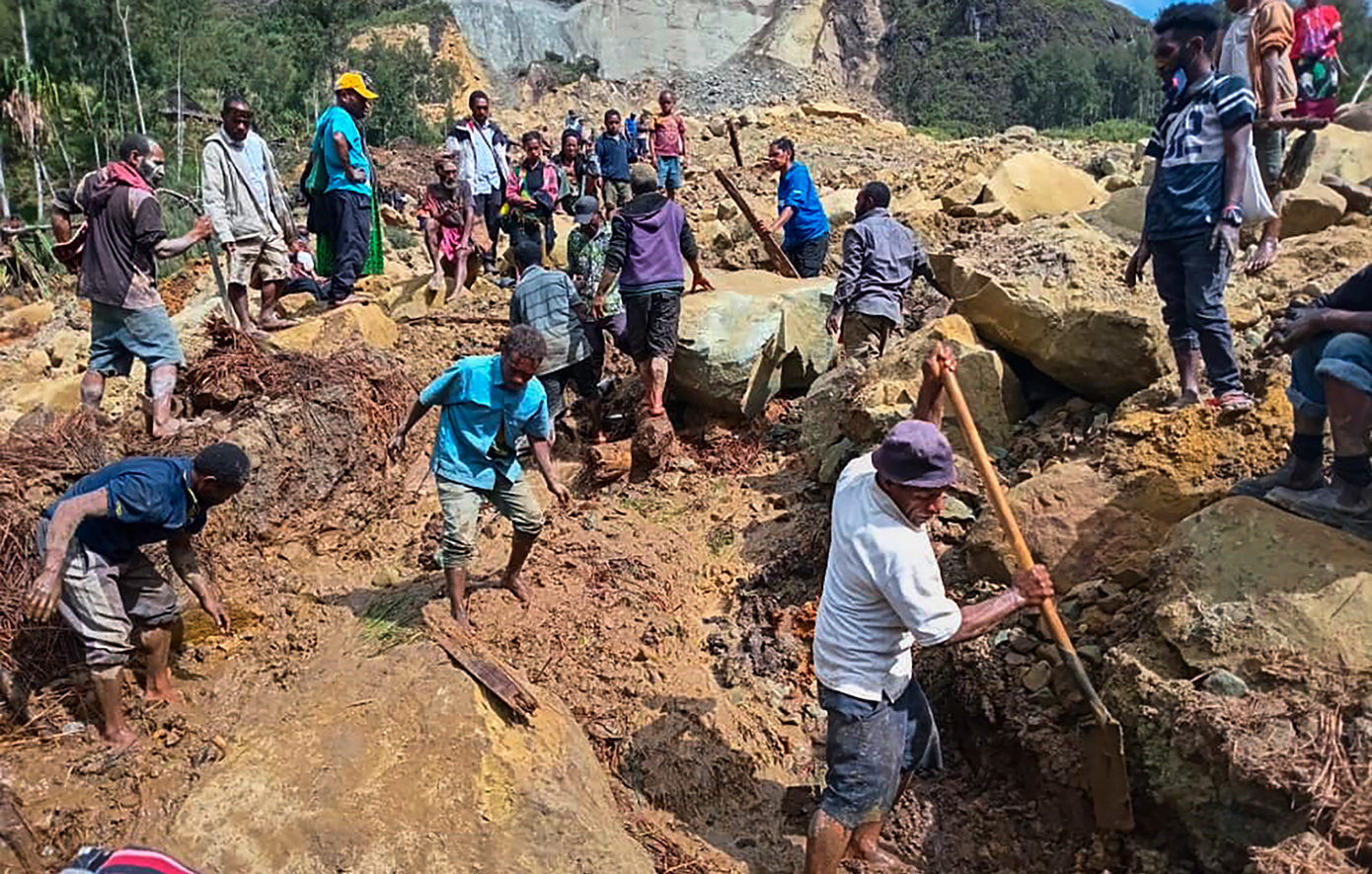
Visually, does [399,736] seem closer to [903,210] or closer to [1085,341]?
[1085,341]

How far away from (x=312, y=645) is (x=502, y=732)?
1463 mm

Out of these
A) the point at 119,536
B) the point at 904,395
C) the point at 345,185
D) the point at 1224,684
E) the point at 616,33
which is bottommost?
the point at 119,536

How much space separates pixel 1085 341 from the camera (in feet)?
16.8

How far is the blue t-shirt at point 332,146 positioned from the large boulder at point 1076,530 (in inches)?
196

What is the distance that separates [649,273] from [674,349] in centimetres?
60

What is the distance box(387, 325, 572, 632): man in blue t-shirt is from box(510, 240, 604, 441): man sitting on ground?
1.54 meters

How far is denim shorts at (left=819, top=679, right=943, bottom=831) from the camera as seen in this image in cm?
314

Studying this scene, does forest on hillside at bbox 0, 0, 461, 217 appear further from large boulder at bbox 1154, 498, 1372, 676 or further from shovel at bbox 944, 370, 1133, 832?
large boulder at bbox 1154, 498, 1372, 676

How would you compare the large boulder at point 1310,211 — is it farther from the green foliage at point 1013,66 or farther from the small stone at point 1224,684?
the green foliage at point 1013,66

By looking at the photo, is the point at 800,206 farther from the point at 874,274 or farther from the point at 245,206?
the point at 245,206

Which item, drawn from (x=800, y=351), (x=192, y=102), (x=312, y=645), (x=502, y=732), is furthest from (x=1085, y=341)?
(x=192, y=102)

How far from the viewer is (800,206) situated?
316 inches

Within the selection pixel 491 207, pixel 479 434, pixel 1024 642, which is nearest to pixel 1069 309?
pixel 1024 642

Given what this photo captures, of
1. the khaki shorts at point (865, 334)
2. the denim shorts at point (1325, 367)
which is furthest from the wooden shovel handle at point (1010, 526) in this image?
the khaki shorts at point (865, 334)
